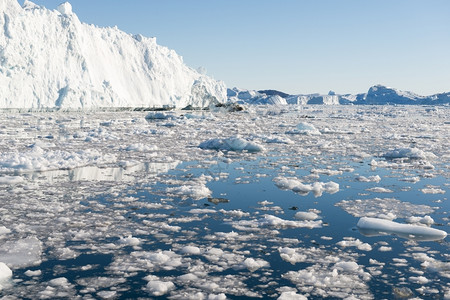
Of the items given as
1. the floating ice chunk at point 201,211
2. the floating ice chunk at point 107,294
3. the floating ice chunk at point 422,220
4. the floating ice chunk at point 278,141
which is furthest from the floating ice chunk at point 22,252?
the floating ice chunk at point 278,141

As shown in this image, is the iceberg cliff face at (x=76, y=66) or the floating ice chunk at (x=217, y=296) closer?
the floating ice chunk at (x=217, y=296)

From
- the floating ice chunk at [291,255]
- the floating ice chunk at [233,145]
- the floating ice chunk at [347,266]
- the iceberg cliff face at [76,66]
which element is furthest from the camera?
the iceberg cliff face at [76,66]

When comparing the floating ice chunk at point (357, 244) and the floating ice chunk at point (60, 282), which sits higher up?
the floating ice chunk at point (60, 282)

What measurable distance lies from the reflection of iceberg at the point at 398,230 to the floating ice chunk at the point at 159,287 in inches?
103

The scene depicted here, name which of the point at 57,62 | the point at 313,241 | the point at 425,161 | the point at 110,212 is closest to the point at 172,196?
the point at 110,212

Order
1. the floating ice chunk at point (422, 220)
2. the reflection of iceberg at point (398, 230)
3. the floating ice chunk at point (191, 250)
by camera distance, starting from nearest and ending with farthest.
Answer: the floating ice chunk at point (191, 250) < the reflection of iceberg at point (398, 230) < the floating ice chunk at point (422, 220)

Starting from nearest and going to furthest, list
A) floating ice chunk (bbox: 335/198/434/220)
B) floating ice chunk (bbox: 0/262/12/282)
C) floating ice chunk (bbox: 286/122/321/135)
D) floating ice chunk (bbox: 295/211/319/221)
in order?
floating ice chunk (bbox: 0/262/12/282), floating ice chunk (bbox: 295/211/319/221), floating ice chunk (bbox: 335/198/434/220), floating ice chunk (bbox: 286/122/321/135)

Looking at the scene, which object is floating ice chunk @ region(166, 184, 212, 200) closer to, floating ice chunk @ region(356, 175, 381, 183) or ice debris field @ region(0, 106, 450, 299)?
ice debris field @ region(0, 106, 450, 299)

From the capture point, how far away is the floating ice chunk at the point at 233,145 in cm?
1323

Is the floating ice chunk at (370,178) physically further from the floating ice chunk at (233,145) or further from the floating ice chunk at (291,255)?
the floating ice chunk at (233,145)

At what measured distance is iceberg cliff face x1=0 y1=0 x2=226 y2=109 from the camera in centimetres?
4472

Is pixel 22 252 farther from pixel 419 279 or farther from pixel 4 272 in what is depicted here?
pixel 419 279

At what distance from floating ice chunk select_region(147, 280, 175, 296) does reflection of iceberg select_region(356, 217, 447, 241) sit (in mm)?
2616

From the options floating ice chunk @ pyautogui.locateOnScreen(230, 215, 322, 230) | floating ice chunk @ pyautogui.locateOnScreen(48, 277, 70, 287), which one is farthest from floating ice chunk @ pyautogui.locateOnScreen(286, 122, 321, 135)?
floating ice chunk @ pyautogui.locateOnScreen(48, 277, 70, 287)
